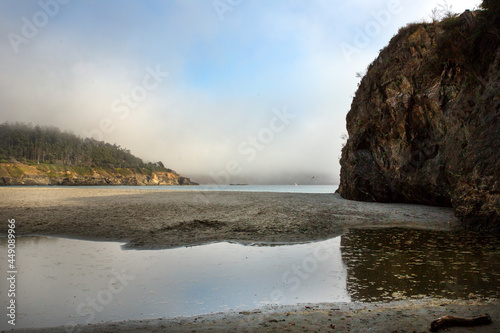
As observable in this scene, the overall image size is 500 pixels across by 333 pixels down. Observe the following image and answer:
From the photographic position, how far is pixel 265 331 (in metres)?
3.96

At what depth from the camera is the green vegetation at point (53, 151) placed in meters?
154

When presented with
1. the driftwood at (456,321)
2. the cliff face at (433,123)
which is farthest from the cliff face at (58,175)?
the driftwood at (456,321)

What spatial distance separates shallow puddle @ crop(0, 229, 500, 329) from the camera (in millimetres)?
5301

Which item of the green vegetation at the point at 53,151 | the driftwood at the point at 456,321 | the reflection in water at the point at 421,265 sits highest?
the green vegetation at the point at 53,151

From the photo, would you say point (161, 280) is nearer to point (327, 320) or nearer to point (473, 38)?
point (327, 320)

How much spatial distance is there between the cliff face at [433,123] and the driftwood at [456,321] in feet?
37.6

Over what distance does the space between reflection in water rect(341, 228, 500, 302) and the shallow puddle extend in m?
0.02

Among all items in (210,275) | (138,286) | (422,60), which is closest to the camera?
(138,286)

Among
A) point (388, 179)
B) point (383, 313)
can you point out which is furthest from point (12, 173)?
point (383, 313)

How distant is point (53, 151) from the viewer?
538ft

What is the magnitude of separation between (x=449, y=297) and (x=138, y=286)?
6.26 metres

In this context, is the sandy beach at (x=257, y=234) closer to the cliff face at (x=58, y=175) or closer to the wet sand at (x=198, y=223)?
the wet sand at (x=198, y=223)

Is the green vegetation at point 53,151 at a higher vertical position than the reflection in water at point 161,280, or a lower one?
higher

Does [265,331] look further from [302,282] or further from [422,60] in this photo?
[422,60]
